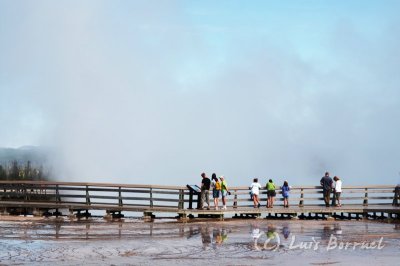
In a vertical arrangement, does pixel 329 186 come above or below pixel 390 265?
above

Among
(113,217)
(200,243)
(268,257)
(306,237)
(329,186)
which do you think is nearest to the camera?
(268,257)

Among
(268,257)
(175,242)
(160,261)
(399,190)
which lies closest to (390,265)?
(268,257)

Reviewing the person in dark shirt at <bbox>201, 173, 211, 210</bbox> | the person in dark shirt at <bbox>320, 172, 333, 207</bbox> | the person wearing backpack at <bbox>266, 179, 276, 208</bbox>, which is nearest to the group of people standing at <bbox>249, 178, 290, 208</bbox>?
the person wearing backpack at <bbox>266, 179, 276, 208</bbox>

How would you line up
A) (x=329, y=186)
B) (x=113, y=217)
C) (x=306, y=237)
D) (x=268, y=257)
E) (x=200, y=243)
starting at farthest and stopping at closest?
(x=329, y=186)
(x=113, y=217)
(x=306, y=237)
(x=200, y=243)
(x=268, y=257)

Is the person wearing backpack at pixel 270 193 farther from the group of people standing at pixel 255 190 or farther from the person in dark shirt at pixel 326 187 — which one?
the person in dark shirt at pixel 326 187

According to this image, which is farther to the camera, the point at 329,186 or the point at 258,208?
the point at 329,186

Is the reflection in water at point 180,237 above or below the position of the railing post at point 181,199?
below

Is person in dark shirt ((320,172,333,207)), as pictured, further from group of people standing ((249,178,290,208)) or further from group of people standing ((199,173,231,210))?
group of people standing ((199,173,231,210))

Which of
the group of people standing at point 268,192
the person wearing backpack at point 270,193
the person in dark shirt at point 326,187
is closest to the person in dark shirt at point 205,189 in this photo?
the group of people standing at point 268,192

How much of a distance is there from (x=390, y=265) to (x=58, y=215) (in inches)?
826

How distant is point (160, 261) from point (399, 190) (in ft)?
80.3

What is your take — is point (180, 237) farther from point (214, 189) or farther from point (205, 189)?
point (214, 189)

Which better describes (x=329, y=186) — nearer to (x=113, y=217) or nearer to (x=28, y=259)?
(x=113, y=217)

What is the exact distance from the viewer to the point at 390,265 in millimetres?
18594
